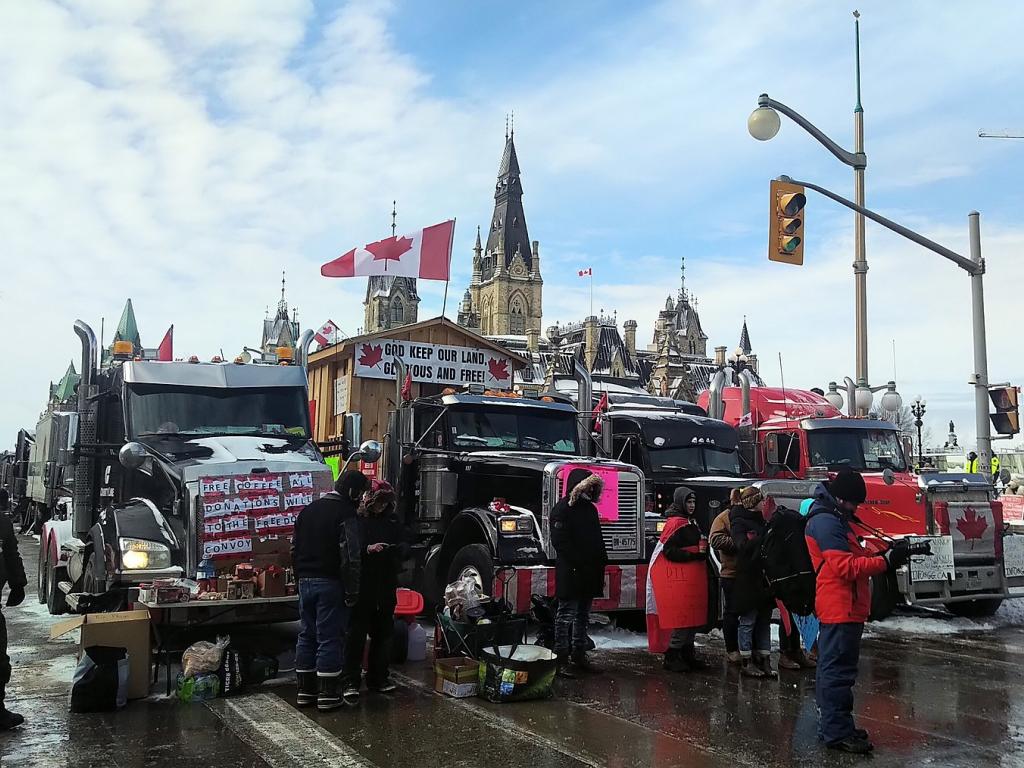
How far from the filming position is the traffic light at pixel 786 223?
13961 millimetres

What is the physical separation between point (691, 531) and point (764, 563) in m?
1.00

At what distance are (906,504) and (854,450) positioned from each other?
75.5 inches

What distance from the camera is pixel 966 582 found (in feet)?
39.1

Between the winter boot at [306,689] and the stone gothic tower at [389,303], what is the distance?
126213 mm

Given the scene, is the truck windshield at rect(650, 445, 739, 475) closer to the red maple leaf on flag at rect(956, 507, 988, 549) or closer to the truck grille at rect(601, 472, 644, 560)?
the red maple leaf on flag at rect(956, 507, 988, 549)

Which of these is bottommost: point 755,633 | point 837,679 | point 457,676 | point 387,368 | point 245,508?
point 457,676

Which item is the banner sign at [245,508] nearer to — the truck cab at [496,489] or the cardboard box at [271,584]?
the cardboard box at [271,584]

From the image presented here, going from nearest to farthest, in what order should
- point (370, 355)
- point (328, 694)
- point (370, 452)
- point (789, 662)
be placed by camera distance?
point (328, 694) < point (789, 662) < point (370, 452) < point (370, 355)

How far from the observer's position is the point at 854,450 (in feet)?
47.6

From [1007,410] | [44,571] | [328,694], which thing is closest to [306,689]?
[328,694]

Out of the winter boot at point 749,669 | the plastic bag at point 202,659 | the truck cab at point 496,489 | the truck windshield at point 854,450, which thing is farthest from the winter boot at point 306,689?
the truck windshield at point 854,450

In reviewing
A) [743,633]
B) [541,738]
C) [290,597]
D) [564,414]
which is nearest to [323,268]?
[564,414]

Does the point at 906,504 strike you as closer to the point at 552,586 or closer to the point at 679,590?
the point at 679,590

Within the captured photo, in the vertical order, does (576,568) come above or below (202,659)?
above
